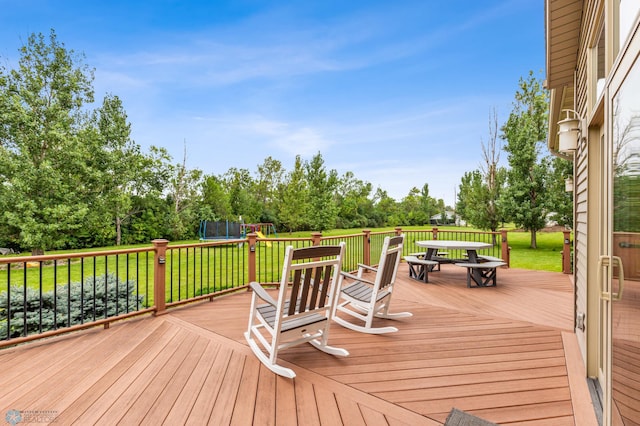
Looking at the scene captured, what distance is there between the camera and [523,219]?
12.8m

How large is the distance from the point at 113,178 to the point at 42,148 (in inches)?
102

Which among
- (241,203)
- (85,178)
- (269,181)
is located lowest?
(241,203)

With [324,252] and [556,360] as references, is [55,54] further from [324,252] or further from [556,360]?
[556,360]

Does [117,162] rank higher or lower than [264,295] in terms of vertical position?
higher

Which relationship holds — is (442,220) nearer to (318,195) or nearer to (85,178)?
(318,195)

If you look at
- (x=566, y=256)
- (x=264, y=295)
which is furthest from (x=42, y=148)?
(x=566, y=256)

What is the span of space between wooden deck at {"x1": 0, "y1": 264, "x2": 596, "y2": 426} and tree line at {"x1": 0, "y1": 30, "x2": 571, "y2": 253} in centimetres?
969

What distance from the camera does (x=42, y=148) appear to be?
10.6 metres

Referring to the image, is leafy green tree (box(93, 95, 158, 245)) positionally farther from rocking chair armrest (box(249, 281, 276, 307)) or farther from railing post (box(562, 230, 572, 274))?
railing post (box(562, 230, 572, 274))

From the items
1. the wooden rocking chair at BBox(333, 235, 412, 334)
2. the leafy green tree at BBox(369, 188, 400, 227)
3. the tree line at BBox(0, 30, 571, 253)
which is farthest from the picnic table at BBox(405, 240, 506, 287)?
the leafy green tree at BBox(369, 188, 400, 227)

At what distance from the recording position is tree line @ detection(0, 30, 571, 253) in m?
10.2

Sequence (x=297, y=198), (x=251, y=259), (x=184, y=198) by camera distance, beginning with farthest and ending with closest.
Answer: (x=297, y=198)
(x=184, y=198)
(x=251, y=259)

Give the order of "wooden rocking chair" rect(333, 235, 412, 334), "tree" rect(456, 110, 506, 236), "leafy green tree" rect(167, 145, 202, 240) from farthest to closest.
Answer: "leafy green tree" rect(167, 145, 202, 240), "tree" rect(456, 110, 506, 236), "wooden rocking chair" rect(333, 235, 412, 334)

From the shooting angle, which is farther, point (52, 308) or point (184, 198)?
point (184, 198)
